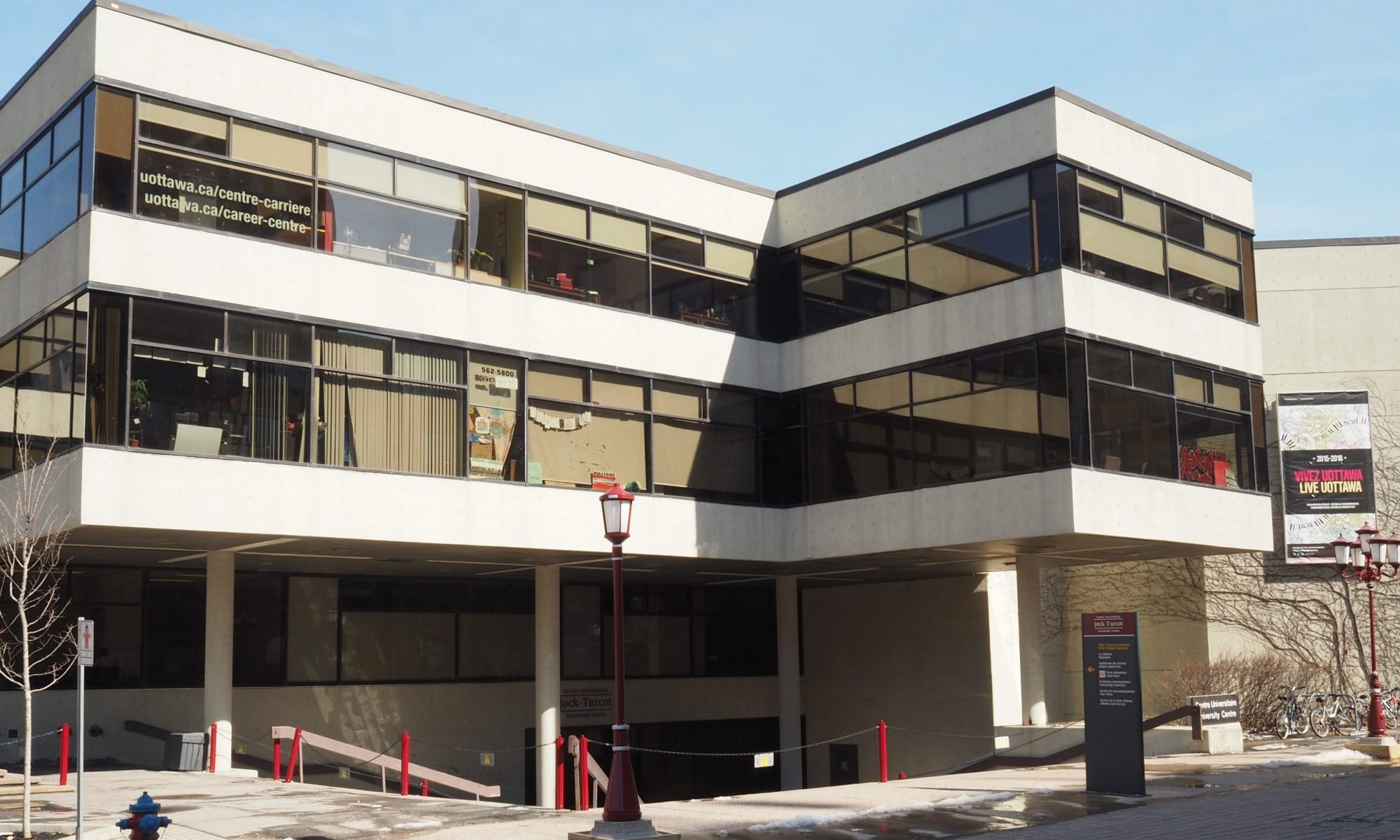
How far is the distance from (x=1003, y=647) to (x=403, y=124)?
1851 centimetres

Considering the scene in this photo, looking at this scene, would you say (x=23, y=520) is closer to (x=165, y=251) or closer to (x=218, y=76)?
(x=165, y=251)

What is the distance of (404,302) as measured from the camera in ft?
79.8

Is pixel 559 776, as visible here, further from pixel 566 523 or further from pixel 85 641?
pixel 85 641

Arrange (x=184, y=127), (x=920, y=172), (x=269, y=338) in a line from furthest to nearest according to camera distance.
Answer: (x=920, y=172) → (x=269, y=338) → (x=184, y=127)

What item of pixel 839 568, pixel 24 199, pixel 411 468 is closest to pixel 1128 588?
pixel 839 568

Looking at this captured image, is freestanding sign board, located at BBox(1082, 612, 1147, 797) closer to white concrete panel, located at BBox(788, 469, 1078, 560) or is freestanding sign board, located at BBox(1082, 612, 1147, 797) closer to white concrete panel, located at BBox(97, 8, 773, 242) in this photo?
white concrete panel, located at BBox(788, 469, 1078, 560)

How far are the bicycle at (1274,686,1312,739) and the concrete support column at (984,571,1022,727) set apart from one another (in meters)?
6.01

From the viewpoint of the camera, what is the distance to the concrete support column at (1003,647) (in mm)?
33000

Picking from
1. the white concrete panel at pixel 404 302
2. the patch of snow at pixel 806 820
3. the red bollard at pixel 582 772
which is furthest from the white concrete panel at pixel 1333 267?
the patch of snow at pixel 806 820

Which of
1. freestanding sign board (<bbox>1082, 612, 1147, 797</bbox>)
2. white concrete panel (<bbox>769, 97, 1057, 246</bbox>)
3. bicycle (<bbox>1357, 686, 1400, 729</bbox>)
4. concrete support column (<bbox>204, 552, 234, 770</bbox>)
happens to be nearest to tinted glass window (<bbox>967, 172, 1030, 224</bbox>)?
white concrete panel (<bbox>769, 97, 1057, 246</bbox>)

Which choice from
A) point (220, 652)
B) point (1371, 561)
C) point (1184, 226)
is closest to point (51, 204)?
point (220, 652)

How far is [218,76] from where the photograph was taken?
2255 centimetres

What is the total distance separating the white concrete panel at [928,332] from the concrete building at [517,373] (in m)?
0.09

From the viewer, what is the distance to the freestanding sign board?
18.5m
